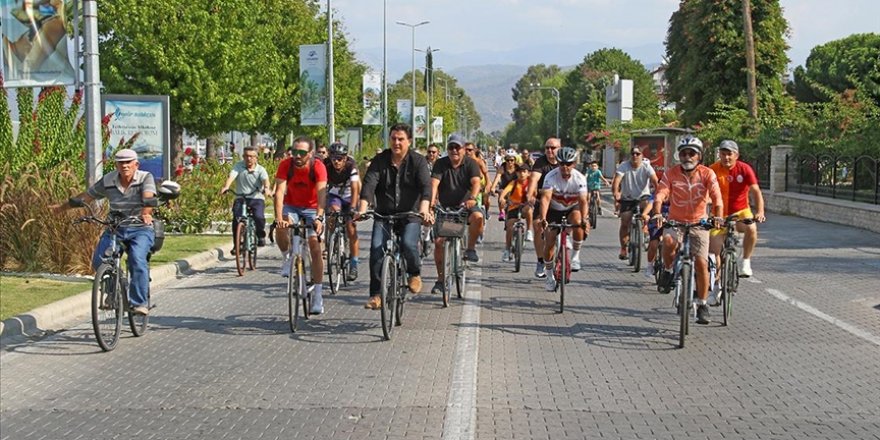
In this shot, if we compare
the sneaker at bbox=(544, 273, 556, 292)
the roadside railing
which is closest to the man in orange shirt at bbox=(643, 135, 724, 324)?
the sneaker at bbox=(544, 273, 556, 292)

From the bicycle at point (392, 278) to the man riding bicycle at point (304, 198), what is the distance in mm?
656

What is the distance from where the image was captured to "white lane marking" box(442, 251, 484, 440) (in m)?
6.71

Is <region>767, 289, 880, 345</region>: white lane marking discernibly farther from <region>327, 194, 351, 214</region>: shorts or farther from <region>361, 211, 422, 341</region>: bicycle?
<region>327, 194, 351, 214</region>: shorts

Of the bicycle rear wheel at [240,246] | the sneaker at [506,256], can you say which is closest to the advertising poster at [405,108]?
the sneaker at [506,256]

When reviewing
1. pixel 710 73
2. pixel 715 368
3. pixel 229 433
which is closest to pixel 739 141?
pixel 710 73

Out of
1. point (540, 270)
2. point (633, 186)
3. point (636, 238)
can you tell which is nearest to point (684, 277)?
point (540, 270)

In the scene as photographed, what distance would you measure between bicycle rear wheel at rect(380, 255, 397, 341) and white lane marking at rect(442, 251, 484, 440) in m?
0.61

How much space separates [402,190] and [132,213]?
8.16 ft

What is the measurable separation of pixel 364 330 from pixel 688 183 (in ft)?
10.7

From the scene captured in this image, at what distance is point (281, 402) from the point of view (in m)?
7.45

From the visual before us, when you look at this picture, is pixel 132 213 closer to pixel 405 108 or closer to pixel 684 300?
pixel 684 300

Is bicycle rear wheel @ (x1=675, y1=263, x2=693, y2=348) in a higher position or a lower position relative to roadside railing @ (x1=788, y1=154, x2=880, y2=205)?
lower

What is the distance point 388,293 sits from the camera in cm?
1004

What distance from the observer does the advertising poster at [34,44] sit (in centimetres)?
1491
